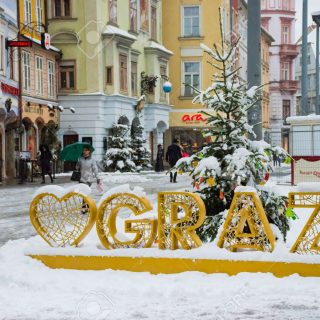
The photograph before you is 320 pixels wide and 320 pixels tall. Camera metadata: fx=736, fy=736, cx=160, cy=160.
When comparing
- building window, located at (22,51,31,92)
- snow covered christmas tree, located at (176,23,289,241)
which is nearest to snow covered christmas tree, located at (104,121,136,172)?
building window, located at (22,51,31,92)

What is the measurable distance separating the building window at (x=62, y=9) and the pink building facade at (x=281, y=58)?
4168cm

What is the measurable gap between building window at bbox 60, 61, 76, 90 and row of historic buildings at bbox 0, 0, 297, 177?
5 centimetres

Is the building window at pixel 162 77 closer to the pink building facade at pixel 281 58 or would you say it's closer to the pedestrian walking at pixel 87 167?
the pedestrian walking at pixel 87 167

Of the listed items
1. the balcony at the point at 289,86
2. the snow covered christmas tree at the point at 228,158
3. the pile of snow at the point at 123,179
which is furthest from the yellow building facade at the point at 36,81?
the balcony at the point at 289,86

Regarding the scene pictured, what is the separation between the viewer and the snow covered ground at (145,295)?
648 cm

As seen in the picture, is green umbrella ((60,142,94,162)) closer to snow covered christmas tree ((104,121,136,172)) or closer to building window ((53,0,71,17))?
snow covered christmas tree ((104,121,136,172))

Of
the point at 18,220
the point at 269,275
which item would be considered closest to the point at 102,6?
the point at 18,220

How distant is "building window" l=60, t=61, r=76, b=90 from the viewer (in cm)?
3619

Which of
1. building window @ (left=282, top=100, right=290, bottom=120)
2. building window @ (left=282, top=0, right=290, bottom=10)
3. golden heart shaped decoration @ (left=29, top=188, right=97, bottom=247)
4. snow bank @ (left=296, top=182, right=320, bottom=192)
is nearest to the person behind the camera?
snow bank @ (left=296, top=182, right=320, bottom=192)

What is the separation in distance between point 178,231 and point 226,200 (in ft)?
4.04

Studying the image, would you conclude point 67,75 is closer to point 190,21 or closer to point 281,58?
point 190,21

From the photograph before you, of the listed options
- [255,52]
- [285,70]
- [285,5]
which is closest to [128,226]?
[255,52]

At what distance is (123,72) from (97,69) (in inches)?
102

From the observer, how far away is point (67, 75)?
36312 millimetres
